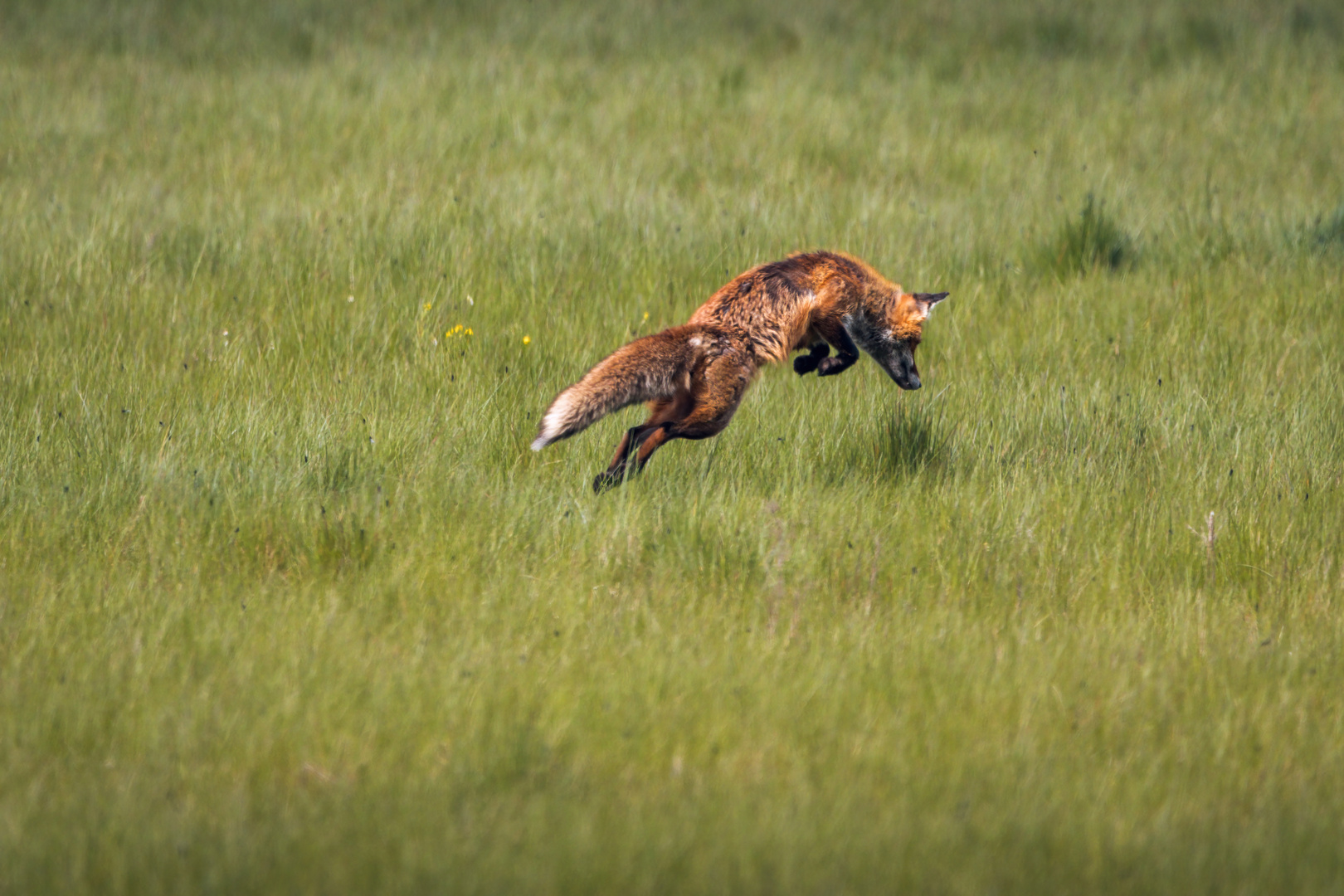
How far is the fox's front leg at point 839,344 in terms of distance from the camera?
5.68 metres

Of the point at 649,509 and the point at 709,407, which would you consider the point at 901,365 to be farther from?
the point at 649,509

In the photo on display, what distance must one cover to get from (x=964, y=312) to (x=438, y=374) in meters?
3.47

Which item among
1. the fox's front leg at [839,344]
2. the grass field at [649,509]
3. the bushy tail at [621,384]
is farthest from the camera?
the fox's front leg at [839,344]

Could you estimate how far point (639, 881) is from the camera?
108 inches

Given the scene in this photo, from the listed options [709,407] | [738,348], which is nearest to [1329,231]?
[738,348]

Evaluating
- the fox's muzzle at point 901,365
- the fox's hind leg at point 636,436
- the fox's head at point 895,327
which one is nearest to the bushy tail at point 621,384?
the fox's hind leg at point 636,436

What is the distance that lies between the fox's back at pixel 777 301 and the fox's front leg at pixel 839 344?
10cm

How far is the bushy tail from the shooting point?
463 centimetres

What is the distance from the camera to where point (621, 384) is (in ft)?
15.8

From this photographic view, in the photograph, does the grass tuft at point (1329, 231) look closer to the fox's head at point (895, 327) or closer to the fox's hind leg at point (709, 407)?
the fox's head at point (895, 327)

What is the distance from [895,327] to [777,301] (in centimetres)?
88

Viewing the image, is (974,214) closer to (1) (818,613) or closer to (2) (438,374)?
(2) (438,374)

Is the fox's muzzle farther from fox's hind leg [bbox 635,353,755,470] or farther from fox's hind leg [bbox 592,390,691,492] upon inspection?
fox's hind leg [bbox 592,390,691,492]

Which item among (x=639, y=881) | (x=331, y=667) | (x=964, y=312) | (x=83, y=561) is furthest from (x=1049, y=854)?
(x=964, y=312)
